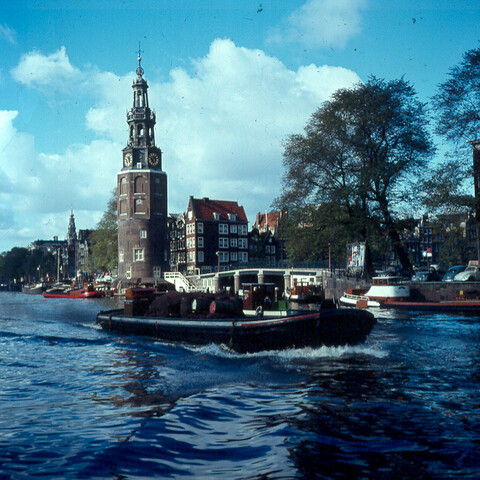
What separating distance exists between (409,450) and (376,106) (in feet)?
121

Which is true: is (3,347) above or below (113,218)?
below

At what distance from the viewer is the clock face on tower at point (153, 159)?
271 ft

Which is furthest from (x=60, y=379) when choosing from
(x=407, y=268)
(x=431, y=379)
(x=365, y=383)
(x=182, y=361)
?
(x=407, y=268)

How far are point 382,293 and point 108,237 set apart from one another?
202 feet

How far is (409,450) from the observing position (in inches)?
334

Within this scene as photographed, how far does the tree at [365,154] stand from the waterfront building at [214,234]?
4259 cm

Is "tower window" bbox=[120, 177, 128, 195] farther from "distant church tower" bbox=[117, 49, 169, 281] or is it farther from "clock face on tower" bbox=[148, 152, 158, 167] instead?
"clock face on tower" bbox=[148, 152, 158, 167]

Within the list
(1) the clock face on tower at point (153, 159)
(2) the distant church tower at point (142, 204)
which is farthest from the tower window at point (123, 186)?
(1) the clock face on tower at point (153, 159)

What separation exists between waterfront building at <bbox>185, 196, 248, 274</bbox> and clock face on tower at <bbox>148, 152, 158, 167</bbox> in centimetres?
908

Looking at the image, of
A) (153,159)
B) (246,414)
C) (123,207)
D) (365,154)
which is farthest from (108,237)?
(246,414)

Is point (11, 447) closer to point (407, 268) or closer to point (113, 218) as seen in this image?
point (407, 268)

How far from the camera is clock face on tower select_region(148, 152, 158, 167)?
82.6 metres

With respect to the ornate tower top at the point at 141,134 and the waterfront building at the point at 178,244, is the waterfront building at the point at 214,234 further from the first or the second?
the ornate tower top at the point at 141,134

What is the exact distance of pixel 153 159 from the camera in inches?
3265
